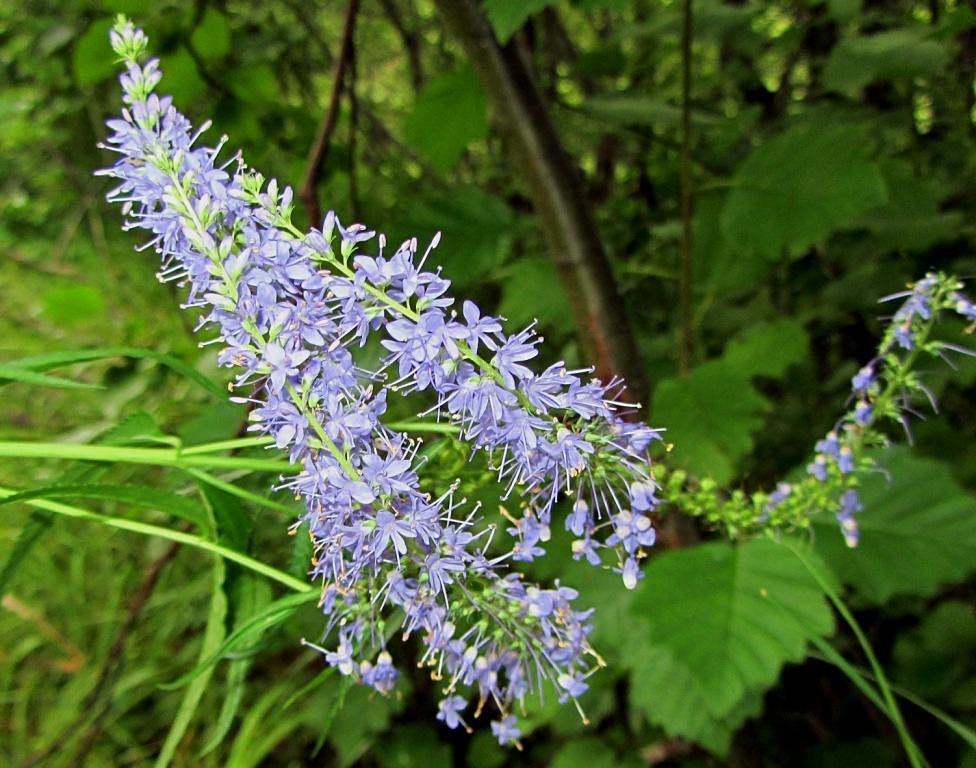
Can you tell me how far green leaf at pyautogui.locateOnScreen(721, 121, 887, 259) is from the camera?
136cm

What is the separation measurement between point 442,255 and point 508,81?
43cm

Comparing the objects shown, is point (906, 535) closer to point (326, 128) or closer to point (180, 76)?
point (326, 128)

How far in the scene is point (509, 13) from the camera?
988 millimetres

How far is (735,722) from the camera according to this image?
1.31 metres

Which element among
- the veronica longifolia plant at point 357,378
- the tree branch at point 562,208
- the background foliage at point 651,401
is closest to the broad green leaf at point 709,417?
the background foliage at point 651,401

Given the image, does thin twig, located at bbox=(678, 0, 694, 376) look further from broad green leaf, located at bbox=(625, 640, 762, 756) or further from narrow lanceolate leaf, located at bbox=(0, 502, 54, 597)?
narrow lanceolate leaf, located at bbox=(0, 502, 54, 597)

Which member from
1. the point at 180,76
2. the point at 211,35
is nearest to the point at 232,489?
the point at 180,76

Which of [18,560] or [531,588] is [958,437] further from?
[18,560]

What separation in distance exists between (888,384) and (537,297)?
0.73 meters

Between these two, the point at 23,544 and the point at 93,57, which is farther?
the point at 93,57

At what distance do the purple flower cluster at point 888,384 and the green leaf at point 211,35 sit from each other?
1304 mm

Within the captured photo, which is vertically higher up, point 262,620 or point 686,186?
point 686,186

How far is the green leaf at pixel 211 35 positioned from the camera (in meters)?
1.55

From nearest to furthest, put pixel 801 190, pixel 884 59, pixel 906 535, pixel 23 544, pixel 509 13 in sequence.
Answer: pixel 23 544 → pixel 509 13 → pixel 906 535 → pixel 801 190 → pixel 884 59
